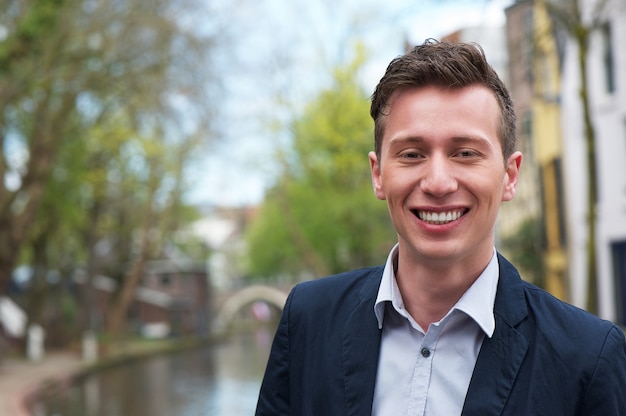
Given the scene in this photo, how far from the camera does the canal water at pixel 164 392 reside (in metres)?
18.1

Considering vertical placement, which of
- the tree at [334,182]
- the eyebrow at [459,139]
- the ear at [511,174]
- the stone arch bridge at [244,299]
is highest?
the eyebrow at [459,139]

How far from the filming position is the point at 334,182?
37969 mm

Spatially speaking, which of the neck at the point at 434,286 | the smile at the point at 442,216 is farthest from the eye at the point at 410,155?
the neck at the point at 434,286

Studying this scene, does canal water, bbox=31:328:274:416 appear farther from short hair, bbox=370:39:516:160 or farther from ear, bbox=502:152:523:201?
short hair, bbox=370:39:516:160

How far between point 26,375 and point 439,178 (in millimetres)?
25389

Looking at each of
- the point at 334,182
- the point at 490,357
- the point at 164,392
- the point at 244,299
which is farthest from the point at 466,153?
the point at 244,299

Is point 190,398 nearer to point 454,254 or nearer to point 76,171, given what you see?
point 76,171

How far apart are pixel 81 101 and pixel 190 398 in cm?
1312

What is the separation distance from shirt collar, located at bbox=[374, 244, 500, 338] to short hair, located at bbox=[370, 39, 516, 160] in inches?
10.2

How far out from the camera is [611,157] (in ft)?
76.4

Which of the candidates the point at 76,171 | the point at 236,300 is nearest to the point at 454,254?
the point at 76,171

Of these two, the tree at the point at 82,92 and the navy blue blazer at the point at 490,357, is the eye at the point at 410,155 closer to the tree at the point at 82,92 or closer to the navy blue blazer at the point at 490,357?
the navy blue blazer at the point at 490,357

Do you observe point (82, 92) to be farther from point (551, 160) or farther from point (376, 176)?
point (376, 176)

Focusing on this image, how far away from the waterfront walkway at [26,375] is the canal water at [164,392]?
0.47 meters
